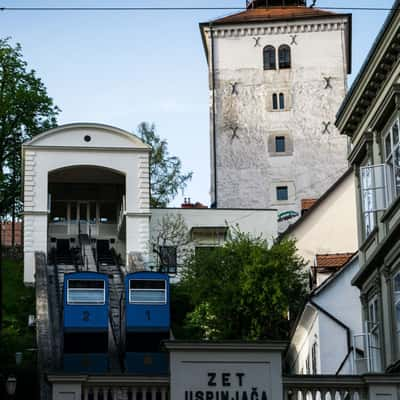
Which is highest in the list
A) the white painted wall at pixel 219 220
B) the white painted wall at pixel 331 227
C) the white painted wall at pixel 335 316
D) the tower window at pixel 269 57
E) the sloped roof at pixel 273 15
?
the sloped roof at pixel 273 15

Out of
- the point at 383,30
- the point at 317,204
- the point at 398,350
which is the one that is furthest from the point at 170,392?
the point at 317,204

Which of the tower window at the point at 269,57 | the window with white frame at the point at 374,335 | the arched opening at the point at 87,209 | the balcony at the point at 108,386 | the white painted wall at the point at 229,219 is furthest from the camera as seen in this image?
the tower window at the point at 269,57

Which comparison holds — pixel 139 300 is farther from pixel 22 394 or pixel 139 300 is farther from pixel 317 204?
pixel 317 204

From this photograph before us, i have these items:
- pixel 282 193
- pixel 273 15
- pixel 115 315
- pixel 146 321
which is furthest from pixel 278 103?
pixel 146 321

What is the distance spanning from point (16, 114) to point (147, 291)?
29.1 meters

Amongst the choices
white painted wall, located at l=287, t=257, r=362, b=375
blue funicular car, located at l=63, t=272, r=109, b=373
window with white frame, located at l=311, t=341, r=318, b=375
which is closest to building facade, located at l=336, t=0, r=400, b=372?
white painted wall, located at l=287, t=257, r=362, b=375

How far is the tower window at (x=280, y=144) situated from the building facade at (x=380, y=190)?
1730 inches

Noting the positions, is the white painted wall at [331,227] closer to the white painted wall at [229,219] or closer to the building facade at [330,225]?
the building facade at [330,225]

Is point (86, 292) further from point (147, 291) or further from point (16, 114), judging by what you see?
point (16, 114)

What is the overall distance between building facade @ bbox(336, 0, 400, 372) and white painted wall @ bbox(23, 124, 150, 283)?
2661 cm

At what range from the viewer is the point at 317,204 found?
52.0 m

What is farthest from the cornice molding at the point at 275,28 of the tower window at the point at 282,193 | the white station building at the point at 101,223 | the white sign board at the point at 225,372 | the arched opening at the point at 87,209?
the white sign board at the point at 225,372

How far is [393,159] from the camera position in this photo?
26.9 metres

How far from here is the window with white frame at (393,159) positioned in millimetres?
26500
